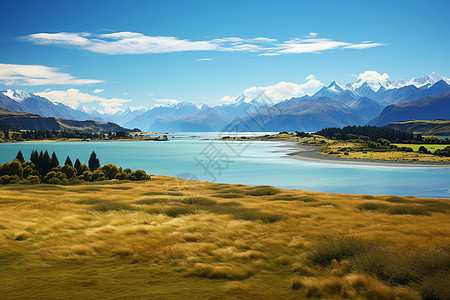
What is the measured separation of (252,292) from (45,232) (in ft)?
47.0

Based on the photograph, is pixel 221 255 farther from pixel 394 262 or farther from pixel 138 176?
pixel 138 176

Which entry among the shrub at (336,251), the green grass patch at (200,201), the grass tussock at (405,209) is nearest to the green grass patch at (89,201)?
the green grass patch at (200,201)

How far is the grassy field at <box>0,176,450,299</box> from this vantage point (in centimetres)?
1190

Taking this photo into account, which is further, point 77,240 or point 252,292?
point 77,240

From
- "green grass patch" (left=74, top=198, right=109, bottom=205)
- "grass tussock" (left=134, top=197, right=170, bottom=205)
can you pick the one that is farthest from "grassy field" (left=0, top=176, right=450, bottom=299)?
"grass tussock" (left=134, top=197, right=170, bottom=205)

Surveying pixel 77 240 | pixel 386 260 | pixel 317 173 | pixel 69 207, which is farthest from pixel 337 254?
pixel 317 173

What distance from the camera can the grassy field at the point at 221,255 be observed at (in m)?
11.9

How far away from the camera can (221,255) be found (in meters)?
15.9

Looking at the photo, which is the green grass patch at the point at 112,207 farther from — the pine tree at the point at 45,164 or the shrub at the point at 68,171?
the pine tree at the point at 45,164

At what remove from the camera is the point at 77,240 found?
18234mm

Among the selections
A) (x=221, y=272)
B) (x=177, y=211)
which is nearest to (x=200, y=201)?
(x=177, y=211)

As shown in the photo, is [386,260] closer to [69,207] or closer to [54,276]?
[54,276]

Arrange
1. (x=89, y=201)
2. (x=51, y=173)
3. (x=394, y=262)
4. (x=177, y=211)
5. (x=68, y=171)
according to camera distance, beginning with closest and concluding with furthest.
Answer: (x=394, y=262), (x=177, y=211), (x=89, y=201), (x=51, y=173), (x=68, y=171)

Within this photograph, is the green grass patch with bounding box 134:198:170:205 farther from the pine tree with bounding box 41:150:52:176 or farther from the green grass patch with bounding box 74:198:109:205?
the pine tree with bounding box 41:150:52:176
